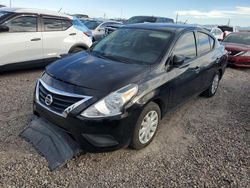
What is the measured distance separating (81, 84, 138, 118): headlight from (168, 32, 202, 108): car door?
0.97 metres

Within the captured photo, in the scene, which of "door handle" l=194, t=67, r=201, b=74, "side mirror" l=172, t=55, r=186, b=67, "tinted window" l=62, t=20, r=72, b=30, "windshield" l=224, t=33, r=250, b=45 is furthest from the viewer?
"windshield" l=224, t=33, r=250, b=45

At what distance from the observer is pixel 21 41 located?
21.1 feet

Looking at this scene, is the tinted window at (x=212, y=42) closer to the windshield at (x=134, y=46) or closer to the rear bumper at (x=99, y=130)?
the windshield at (x=134, y=46)

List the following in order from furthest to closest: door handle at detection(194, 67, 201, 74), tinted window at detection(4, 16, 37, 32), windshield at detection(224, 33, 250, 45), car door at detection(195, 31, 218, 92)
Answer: windshield at detection(224, 33, 250, 45) → tinted window at detection(4, 16, 37, 32) → car door at detection(195, 31, 218, 92) → door handle at detection(194, 67, 201, 74)

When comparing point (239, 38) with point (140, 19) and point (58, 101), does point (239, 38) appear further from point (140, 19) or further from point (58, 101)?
point (58, 101)

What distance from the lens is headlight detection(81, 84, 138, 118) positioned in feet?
10.0

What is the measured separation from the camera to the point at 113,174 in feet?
10.3

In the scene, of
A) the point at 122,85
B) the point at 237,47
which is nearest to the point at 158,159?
the point at 122,85

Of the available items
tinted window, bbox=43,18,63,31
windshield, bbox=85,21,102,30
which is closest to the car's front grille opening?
tinted window, bbox=43,18,63,31

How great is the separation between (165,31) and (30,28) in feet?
12.5

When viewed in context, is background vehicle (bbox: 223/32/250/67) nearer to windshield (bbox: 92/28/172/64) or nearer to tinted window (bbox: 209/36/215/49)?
tinted window (bbox: 209/36/215/49)

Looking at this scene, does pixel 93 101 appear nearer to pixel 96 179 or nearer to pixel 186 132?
pixel 96 179

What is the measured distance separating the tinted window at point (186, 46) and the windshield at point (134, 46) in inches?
7.9

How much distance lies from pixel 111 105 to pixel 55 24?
4872 mm
